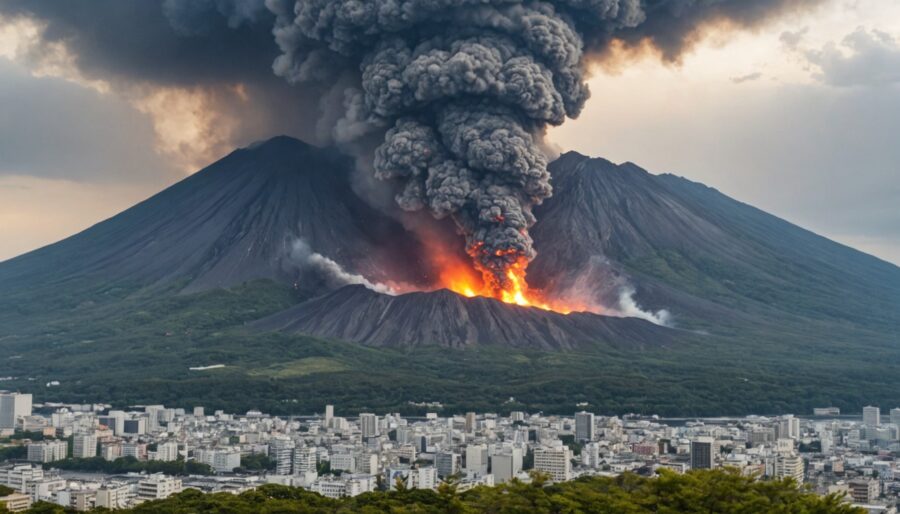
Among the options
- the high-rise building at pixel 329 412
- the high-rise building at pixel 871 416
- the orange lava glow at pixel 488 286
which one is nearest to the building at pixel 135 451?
the high-rise building at pixel 329 412

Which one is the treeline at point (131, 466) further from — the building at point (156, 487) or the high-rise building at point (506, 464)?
the high-rise building at point (506, 464)

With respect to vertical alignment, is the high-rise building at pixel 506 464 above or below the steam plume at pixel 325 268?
below

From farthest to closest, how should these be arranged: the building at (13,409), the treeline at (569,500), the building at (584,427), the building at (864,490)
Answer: the building at (13,409), the building at (584,427), the building at (864,490), the treeline at (569,500)

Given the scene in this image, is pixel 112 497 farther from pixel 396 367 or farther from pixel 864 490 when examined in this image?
pixel 396 367

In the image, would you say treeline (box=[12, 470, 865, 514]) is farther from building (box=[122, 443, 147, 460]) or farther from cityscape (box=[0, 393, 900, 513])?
building (box=[122, 443, 147, 460])

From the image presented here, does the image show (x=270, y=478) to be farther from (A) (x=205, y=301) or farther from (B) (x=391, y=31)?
(A) (x=205, y=301)

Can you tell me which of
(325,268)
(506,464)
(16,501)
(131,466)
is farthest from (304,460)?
(325,268)

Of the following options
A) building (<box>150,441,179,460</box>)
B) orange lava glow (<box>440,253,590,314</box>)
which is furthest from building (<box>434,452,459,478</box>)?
orange lava glow (<box>440,253,590,314</box>)
